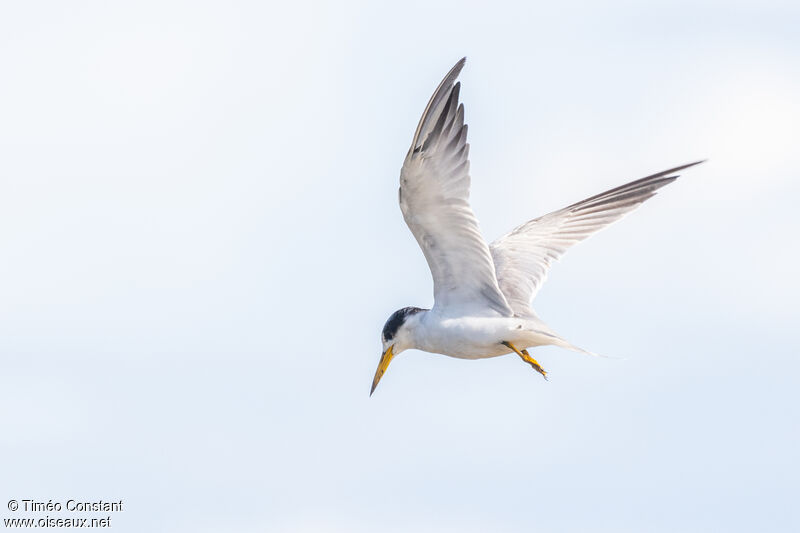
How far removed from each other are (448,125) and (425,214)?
83 cm

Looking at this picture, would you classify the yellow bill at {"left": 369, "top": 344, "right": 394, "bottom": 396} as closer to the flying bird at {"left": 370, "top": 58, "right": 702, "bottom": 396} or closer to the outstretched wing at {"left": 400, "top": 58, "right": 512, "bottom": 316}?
the flying bird at {"left": 370, "top": 58, "right": 702, "bottom": 396}

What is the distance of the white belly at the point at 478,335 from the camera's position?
1360cm

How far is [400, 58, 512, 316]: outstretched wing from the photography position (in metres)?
13.2

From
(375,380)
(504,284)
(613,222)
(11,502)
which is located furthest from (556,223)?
(11,502)

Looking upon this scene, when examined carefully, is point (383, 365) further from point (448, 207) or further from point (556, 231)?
point (556, 231)

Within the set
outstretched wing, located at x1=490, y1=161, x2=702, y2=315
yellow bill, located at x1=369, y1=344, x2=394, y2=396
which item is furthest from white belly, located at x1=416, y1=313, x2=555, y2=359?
outstretched wing, located at x1=490, y1=161, x2=702, y2=315

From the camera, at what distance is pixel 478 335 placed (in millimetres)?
13594

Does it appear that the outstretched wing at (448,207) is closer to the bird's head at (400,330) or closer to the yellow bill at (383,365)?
the bird's head at (400,330)

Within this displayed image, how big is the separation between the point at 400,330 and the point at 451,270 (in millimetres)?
890

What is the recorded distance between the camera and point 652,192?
16609mm

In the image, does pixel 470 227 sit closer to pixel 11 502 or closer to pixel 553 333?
pixel 553 333

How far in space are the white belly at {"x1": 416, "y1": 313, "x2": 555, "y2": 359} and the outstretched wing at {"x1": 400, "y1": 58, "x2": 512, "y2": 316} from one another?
146 millimetres

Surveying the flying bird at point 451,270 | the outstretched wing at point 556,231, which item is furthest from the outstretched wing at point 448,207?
the outstretched wing at point 556,231

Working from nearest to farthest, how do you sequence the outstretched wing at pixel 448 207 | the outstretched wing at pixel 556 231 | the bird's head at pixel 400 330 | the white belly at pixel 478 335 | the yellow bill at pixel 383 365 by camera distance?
1. the outstretched wing at pixel 448 207
2. the white belly at pixel 478 335
3. the bird's head at pixel 400 330
4. the yellow bill at pixel 383 365
5. the outstretched wing at pixel 556 231
